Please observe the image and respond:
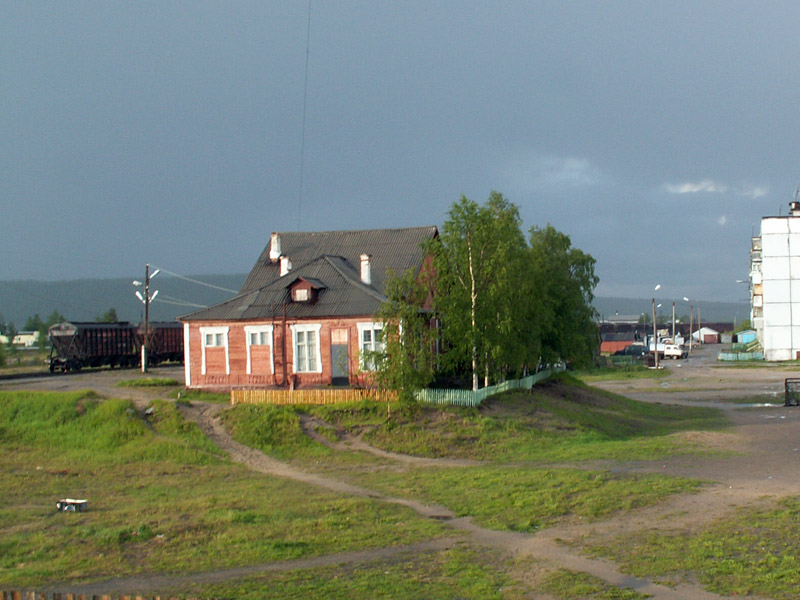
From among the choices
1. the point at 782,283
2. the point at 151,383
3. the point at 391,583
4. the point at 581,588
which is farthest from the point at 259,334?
the point at 782,283

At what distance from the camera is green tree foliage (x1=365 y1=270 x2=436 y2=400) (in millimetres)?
28578

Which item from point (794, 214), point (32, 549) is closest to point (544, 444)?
point (32, 549)

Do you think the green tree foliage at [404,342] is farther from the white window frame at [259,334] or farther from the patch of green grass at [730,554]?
the patch of green grass at [730,554]

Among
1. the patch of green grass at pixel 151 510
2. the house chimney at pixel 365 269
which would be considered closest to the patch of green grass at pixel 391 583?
the patch of green grass at pixel 151 510

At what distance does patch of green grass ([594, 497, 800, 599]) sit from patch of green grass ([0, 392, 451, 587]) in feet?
12.8

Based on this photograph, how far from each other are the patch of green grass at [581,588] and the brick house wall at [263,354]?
68.0 feet

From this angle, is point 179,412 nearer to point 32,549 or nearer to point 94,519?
point 94,519

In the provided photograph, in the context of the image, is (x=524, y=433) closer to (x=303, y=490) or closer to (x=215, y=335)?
(x=303, y=490)

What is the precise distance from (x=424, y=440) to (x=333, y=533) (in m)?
11.7

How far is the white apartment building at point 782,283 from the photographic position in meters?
88.3

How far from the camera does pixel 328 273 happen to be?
122ft

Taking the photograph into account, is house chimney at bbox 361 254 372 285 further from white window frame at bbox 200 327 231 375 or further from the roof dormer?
white window frame at bbox 200 327 231 375

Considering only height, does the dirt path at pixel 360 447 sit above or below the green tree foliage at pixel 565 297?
below

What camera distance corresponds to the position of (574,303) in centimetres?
4503
